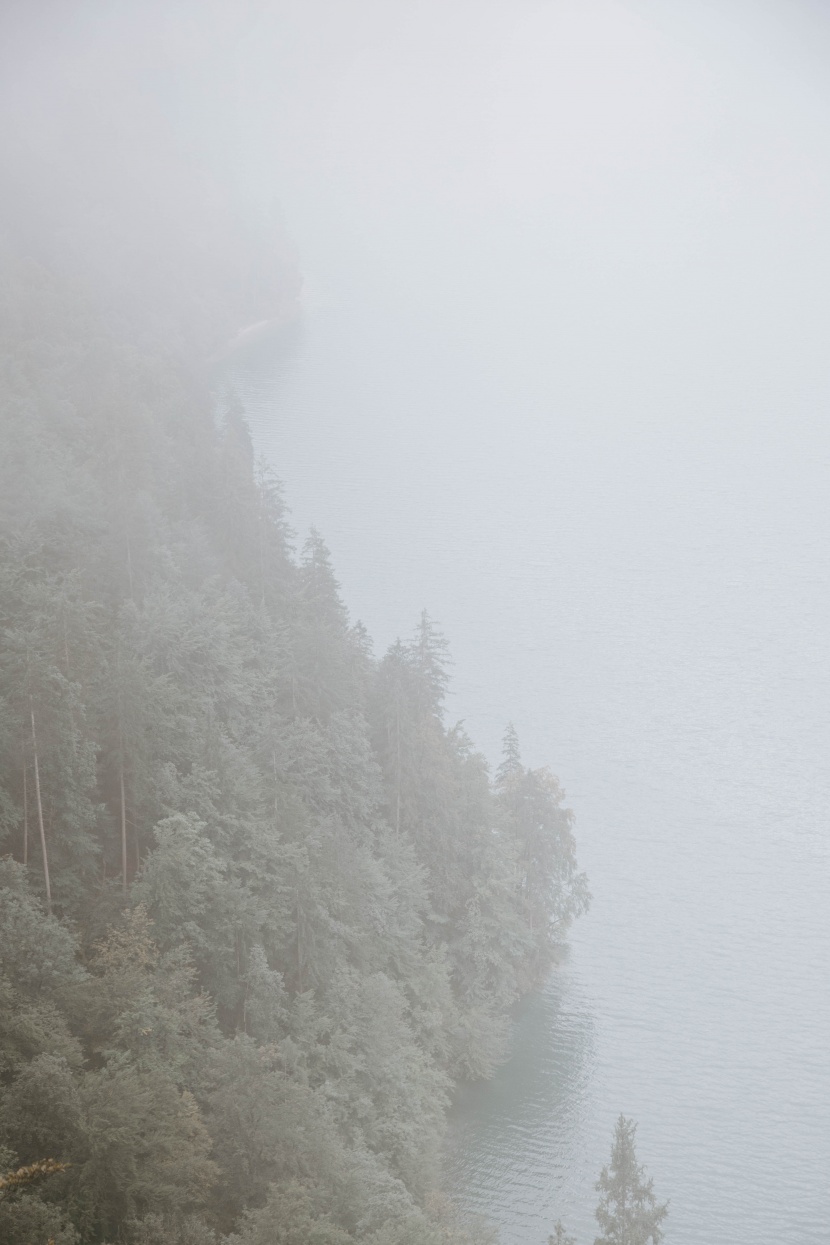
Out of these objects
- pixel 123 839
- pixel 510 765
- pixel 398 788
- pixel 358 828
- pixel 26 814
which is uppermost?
pixel 510 765

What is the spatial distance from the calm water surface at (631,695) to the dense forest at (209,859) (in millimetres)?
5738

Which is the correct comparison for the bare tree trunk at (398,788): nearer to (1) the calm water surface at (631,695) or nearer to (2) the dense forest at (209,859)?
(2) the dense forest at (209,859)

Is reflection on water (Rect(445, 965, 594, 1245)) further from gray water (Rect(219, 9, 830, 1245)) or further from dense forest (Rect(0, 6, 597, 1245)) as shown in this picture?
dense forest (Rect(0, 6, 597, 1245))

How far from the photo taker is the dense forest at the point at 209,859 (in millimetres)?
31891

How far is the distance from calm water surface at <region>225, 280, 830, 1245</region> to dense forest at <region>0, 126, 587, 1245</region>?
574 cm

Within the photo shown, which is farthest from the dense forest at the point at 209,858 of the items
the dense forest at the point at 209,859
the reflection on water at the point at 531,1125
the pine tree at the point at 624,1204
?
the pine tree at the point at 624,1204

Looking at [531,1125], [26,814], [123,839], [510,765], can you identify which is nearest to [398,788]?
[510,765]

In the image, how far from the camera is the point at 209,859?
42.8 meters

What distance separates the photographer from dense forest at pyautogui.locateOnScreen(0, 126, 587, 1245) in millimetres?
31891

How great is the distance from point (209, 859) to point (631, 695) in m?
68.4

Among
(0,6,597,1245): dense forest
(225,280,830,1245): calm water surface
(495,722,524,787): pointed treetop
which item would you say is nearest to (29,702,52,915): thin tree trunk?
(0,6,597,1245): dense forest

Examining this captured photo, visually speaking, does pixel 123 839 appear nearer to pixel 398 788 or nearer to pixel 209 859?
pixel 209 859

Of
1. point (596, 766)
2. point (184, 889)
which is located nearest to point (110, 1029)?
point (184, 889)

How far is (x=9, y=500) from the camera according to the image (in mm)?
55156
